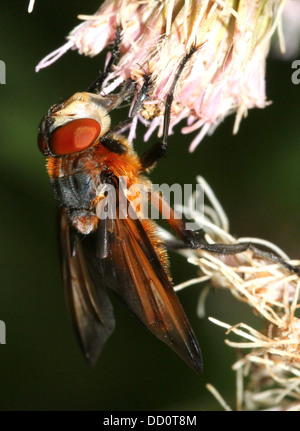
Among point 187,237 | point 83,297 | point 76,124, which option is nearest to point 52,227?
point 83,297

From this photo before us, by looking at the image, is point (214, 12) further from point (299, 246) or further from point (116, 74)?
point (299, 246)

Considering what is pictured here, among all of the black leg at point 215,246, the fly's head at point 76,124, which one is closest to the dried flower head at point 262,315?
the black leg at point 215,246

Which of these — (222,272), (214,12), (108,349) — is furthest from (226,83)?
(108,349)

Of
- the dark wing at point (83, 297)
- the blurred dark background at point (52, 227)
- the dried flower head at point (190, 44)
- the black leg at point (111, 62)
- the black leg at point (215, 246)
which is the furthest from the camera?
the blurred dark background at point (52, 227)

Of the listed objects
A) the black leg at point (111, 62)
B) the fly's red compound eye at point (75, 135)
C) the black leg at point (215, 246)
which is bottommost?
the black leg at point (215, 246)

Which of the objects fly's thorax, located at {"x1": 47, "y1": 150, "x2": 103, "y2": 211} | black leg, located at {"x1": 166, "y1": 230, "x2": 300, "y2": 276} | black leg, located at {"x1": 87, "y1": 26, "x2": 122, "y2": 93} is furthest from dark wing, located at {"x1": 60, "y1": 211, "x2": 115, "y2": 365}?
black leg, located at {"x1": 87, "y1": 26, "x2": 122, "y2": 93}

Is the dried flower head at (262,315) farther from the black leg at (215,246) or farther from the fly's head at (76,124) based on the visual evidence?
the fly's head at (76,124)

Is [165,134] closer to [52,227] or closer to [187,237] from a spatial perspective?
[187,237]
